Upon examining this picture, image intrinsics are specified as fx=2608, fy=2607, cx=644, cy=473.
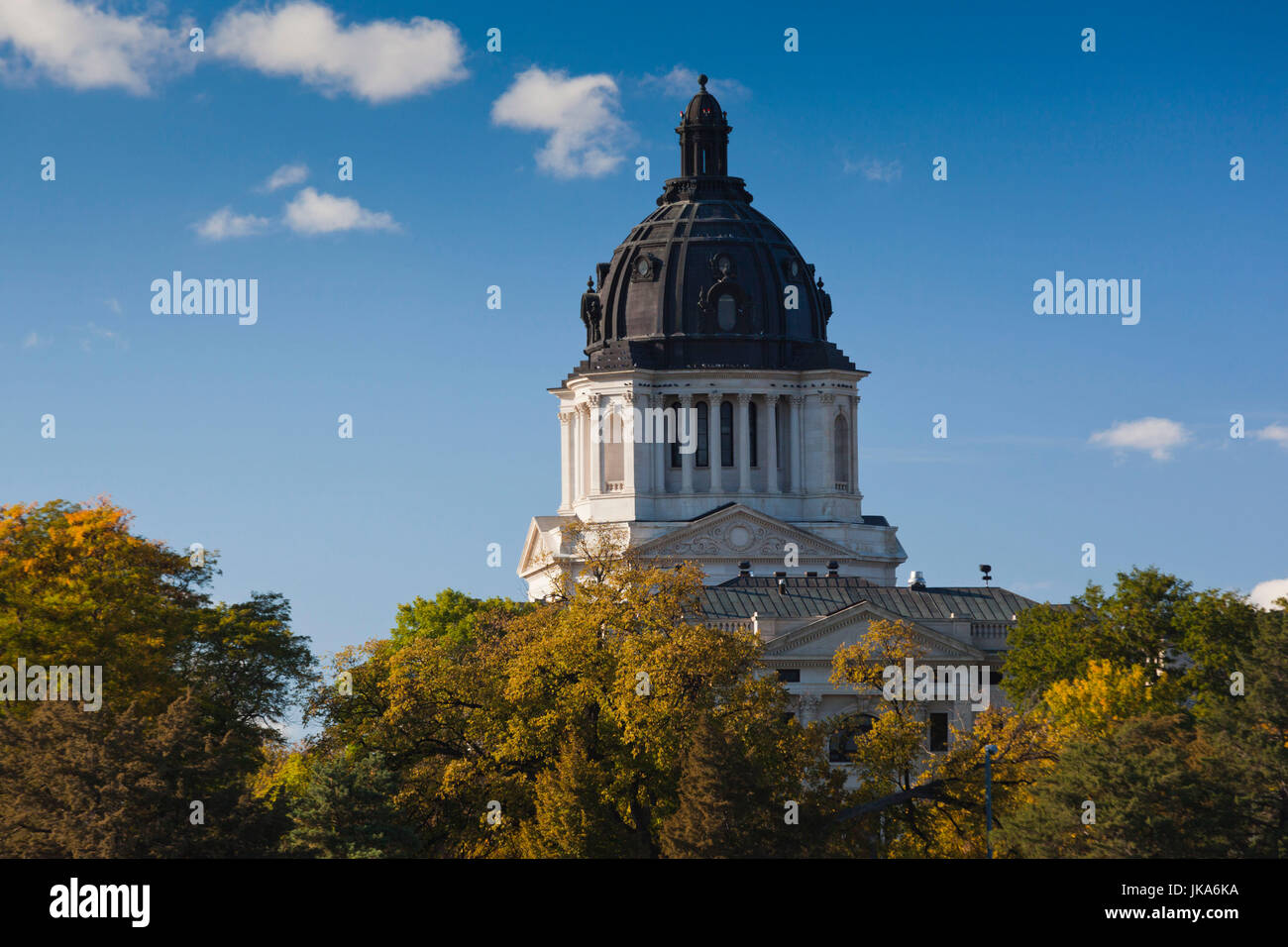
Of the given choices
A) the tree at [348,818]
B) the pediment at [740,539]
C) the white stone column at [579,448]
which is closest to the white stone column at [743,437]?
the pediment at [740,539]

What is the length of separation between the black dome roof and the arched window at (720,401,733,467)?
10.3 ft

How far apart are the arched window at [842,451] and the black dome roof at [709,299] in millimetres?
3745

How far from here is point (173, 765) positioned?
6700cm

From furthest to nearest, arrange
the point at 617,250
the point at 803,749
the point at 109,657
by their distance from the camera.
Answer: the point at 617,250 → the point at 109,657 → the point at 803,749

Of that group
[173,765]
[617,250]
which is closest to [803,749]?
[173,765]

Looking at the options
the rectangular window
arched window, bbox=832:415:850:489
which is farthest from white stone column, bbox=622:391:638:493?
the rectangular window

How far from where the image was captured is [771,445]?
14925 cm

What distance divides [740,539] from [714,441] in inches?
375

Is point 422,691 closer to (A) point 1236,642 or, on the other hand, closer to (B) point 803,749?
(B) point 803,749

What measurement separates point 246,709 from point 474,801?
49.2 ft

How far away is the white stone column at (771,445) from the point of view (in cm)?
14912

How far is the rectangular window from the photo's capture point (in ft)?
339

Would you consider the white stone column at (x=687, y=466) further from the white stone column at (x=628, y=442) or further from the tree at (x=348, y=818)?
the tree at (x=348, y=818)
